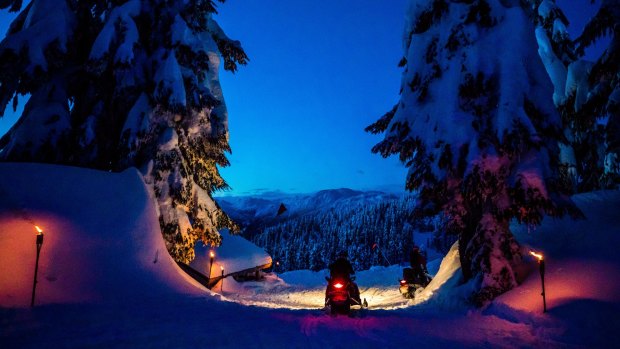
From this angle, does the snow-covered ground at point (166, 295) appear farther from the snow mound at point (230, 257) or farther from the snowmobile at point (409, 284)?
the snow mound at point (230, 257)

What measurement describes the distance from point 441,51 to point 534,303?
5945 mm

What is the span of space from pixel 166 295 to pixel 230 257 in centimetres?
1142

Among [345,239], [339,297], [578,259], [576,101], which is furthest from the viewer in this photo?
[345,239]

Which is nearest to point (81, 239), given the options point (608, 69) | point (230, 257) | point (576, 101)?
point (230, 257)

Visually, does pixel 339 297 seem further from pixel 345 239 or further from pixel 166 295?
pixel 345 239

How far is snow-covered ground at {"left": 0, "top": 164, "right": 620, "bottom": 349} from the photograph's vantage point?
518 cm

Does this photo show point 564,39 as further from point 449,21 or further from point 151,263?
point 151,263

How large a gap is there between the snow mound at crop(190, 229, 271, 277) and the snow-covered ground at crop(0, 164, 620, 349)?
7.34 metres

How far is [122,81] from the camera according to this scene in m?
10.9

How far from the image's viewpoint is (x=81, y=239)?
789 centimetres

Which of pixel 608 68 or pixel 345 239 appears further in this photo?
pixel 345 239

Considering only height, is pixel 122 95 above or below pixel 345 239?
above

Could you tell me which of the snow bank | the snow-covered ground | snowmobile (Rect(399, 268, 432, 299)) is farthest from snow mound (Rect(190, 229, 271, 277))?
the snow bank

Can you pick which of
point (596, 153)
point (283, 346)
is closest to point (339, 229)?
point (596, 153)
